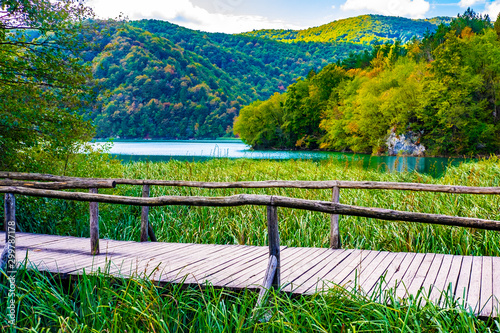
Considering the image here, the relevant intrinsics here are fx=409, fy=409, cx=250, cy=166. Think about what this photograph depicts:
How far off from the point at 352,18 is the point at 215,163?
403 ft

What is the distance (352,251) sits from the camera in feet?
13.9

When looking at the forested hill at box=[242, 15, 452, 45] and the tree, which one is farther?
the forested hill at box=[242, 15, 452, 45]

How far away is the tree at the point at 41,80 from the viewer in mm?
5797

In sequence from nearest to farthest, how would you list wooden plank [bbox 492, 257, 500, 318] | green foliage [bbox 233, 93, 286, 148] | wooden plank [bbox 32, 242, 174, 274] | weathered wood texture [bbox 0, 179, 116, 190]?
wooden plank [bbox 492, 257, 500, 318] → wooden plank [bbox 32, 242, 174, 274] → weathered wood texture [bbox 0, 179, 116, 190] → green foliage [bbox 233, 93, 286, 148]

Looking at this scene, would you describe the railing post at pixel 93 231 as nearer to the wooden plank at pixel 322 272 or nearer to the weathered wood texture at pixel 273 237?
the weathered wood texture at pixel 273 237

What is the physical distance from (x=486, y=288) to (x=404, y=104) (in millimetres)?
37779

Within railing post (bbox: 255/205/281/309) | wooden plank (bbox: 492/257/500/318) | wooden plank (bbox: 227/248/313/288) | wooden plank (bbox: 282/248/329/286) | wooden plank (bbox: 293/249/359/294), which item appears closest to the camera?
wooden plank (bbox: 492/257/500/318)

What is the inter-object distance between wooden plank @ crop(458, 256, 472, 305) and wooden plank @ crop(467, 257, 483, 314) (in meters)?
0.02

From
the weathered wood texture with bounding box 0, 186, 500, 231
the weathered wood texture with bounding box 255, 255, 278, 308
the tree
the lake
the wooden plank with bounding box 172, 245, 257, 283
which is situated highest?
the tree

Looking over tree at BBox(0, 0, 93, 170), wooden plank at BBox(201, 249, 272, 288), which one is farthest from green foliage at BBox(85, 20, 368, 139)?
wooden plank at BBox(201, 249, 272, 288)

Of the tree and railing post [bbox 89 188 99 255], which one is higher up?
the tree

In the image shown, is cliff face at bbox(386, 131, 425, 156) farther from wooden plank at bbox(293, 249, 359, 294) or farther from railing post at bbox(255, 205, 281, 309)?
railing post at bbox(255, 205, 281, 309)

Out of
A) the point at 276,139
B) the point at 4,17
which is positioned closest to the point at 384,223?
the point at 4,17

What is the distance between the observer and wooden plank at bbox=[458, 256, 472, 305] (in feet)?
9.35
